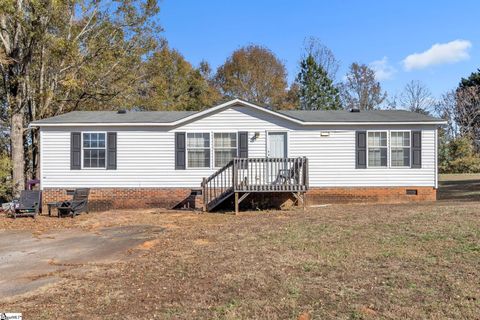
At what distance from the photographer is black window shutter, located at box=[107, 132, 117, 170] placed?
14.2 meters

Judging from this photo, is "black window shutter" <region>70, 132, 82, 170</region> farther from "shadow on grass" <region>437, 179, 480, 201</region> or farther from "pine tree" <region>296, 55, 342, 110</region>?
"pine tree" <region>296, 55, 342, 110</region>

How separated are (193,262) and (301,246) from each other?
1908 millimetres

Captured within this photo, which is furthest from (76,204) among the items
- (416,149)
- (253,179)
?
(416,149)

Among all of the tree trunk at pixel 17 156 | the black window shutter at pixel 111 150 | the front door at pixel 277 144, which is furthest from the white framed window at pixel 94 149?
the front door at pixel 277 144

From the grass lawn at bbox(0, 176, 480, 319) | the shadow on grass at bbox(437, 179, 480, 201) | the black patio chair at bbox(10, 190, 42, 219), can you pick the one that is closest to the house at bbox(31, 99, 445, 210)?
the black patio chair at bbox(10, 190, 42, 219)

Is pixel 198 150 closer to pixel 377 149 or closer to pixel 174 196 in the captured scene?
pixel 174 196

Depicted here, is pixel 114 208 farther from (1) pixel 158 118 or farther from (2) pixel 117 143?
(1) pixel 158 118

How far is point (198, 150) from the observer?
14289mm

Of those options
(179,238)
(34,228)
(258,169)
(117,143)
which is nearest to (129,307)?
(179,238)

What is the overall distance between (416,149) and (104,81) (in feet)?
52.1

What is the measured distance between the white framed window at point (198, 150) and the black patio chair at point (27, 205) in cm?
491

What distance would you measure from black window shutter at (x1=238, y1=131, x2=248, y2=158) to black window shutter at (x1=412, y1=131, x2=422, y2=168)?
5.75m

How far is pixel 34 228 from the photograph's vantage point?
34.8ft

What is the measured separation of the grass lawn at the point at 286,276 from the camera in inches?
166
